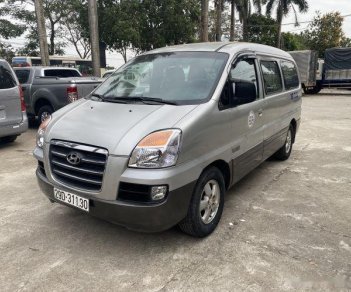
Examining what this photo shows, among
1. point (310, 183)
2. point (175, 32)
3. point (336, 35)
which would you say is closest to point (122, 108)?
point (310, 183)

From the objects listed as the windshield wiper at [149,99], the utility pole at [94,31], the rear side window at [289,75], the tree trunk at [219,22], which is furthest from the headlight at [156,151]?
the tree trunk at [219,22]

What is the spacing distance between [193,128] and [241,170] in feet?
4.34

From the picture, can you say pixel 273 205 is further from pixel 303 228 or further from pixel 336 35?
pixel 336 35

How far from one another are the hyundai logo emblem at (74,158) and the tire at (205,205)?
1.09 meters

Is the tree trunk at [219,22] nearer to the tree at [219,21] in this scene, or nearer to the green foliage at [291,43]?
the tree at [219,21]

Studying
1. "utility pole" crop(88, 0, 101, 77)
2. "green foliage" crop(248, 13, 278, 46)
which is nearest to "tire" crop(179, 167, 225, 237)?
"utility pole" crop(88, 0, 101, 77)

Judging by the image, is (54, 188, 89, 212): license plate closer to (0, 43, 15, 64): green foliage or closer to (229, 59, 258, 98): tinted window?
(229, 59, 258, 98): tinted window

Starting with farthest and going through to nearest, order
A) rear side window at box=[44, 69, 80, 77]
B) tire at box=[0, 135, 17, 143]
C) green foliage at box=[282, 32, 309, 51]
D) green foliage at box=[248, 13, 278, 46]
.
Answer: green foliage at box=[282, 32, 309, 51]
green foliage at box=[248, 13, 278, 46]
rear side window at box=[44, 69, 80, 77]
tire at box=[0, 135, 17, 143]

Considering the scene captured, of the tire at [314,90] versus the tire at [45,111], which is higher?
the tire at [45,111]

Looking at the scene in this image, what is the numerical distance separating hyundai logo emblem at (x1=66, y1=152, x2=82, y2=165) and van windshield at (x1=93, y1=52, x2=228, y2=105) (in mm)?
916

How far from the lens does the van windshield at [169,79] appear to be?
3708mm

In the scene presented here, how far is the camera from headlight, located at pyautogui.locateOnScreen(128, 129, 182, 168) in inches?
118

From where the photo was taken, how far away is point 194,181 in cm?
326

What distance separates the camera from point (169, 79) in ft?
13.1
